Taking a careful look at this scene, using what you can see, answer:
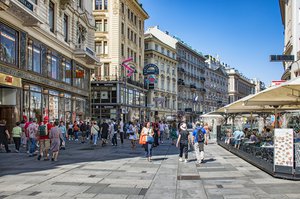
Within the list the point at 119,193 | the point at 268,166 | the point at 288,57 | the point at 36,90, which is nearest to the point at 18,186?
the point at 119,193

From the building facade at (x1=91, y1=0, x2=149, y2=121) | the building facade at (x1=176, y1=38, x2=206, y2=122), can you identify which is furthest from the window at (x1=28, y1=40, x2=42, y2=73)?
the building facade at (x1=176, y1=38, x2=206, y2=122)

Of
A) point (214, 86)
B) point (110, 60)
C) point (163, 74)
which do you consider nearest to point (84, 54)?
point (110, 60)

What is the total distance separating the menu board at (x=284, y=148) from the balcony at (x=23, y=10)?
592 inches

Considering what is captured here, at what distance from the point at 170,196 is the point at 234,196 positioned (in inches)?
58.5

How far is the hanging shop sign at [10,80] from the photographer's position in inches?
837

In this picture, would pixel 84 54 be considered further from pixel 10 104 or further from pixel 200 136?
pixel 200 136

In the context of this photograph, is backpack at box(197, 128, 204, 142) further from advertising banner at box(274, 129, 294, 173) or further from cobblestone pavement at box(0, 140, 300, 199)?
advertising banner at box(274, 129, 294, 173)

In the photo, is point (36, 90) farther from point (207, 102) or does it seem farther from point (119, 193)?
point (207, 102)

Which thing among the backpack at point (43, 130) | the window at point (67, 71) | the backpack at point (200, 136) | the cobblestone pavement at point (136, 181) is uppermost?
the window at point (67, 71)

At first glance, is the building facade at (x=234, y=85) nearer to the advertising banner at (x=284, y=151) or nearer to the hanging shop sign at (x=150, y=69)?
the hanging shop sign at (x=150, y=69)

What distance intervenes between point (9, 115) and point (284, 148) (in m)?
17.1

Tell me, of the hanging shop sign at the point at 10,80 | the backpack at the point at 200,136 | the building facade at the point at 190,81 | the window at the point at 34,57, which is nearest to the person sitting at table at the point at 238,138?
the backpack at the point at 200,136

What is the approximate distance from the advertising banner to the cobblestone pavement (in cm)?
48

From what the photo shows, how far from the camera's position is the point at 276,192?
9312mm
